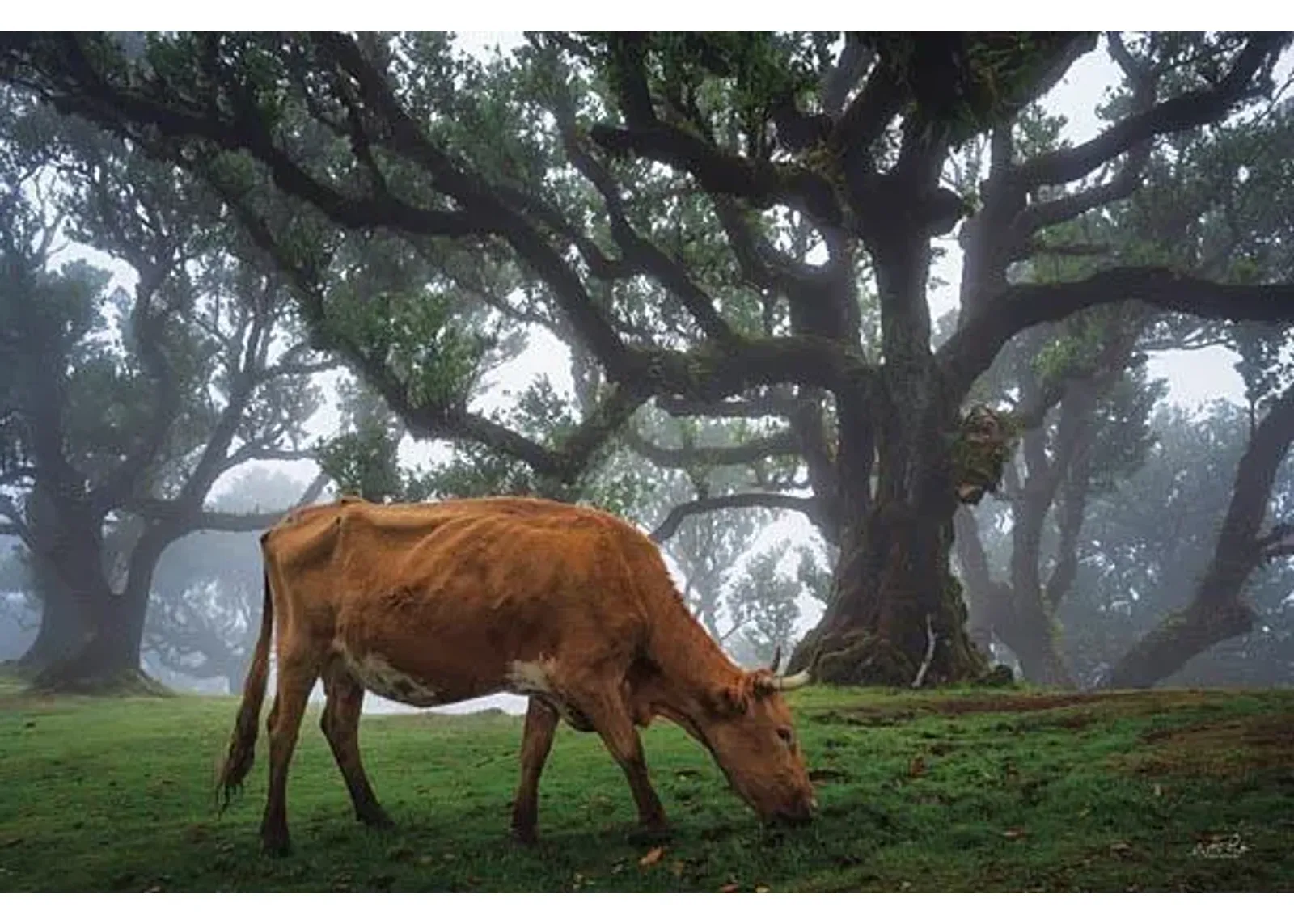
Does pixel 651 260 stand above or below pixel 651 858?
above

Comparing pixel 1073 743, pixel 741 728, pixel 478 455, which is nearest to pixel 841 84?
pixel 478 455

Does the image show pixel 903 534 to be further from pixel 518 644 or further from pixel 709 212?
pixel 518 644

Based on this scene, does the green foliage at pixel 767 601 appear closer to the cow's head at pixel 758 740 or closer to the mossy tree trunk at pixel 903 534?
the mossy tree trunk at pixel 903 534

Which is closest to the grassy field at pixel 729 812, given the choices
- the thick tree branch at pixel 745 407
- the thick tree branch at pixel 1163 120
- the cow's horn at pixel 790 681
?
the cow's horn at pixel 790 681

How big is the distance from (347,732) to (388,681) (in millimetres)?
813

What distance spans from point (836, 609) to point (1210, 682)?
6680 mm

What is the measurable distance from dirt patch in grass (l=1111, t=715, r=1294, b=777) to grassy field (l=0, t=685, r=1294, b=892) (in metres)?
0.03

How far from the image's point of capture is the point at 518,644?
6.57m

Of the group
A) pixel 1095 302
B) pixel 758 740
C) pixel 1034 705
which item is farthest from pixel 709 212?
pixel 758 740

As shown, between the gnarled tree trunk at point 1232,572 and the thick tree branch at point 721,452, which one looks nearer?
the gnarled tree trunk at point 1232,572

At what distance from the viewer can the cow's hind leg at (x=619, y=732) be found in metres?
6.27

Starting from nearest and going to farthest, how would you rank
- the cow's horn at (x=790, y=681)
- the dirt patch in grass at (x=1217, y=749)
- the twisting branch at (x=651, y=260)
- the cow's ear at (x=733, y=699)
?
the cow's horn at (x=790, y=681) → the cow's ear at (x=733, y=699) → the dirt patch in grass at (x=1217, y=749) → the twisting branch at (x=651, y=260)

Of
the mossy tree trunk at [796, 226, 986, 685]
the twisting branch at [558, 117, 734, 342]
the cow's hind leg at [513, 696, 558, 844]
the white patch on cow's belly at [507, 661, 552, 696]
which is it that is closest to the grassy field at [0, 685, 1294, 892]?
the cow's hind leg at [513, 696, 558, 844]

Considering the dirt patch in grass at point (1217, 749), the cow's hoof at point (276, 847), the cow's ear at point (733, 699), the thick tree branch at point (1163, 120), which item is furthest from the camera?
the thick tree branch at point (1163, 120)
